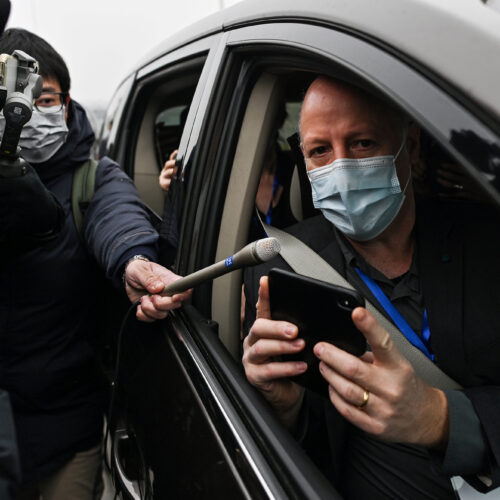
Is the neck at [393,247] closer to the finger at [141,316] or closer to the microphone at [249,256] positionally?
the microphone at [249,256]

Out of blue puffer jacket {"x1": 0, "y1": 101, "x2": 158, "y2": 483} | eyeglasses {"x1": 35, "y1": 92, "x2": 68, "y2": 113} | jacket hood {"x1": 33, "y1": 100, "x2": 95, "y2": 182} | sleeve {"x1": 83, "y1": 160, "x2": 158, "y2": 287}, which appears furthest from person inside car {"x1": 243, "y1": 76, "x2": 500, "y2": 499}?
eyeglasses {"x1": 35, "y1": 92, "x2": 68, "y2": 113}

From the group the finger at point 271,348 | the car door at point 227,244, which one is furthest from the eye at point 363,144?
the finger at point 271,348

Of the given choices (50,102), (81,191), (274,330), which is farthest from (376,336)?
(50,102)

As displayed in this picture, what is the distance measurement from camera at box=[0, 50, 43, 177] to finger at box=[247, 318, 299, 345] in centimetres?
83

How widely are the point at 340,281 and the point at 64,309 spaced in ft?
3.39

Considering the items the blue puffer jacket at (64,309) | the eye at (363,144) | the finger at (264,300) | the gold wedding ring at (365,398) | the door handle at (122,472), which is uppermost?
the eye at (363,144)

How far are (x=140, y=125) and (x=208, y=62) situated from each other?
1.48 metres

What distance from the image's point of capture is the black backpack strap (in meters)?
1.82

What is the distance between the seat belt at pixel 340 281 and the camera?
118 cm

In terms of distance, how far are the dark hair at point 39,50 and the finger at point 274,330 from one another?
54.3 inches

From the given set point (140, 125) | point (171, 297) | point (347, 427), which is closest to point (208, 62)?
point (171, 297)

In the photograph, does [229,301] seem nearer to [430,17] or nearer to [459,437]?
[459,437]

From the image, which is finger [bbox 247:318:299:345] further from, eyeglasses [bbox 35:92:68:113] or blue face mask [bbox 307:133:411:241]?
eyeglasses [bbox 35:92:68:113]

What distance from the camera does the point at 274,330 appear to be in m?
1.02
